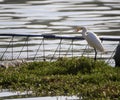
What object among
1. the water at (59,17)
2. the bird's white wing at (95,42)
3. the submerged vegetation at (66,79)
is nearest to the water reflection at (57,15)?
the water at (59,17)

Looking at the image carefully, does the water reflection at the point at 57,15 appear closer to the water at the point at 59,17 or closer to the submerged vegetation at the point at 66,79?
the water at the point at 59,17

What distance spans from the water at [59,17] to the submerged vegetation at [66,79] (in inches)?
320

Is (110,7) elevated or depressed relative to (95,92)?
depressed

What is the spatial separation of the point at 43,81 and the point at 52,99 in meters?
1.61

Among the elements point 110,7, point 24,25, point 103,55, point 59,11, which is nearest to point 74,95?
point 103,55

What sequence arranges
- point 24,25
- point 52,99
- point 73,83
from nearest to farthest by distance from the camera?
point 52,99
point 73,83
point 24,25

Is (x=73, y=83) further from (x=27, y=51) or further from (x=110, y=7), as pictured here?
(x=110, y=7)

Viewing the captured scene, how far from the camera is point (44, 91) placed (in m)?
17.1

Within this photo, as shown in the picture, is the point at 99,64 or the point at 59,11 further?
the point at 59,11

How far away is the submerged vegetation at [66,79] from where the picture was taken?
16.7m

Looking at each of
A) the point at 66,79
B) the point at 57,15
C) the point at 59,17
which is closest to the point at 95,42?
the point at 66,79

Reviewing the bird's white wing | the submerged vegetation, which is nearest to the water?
the bird's white wing

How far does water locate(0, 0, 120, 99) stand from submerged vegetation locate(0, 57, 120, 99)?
813 cm

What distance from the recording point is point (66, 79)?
17859 mm
